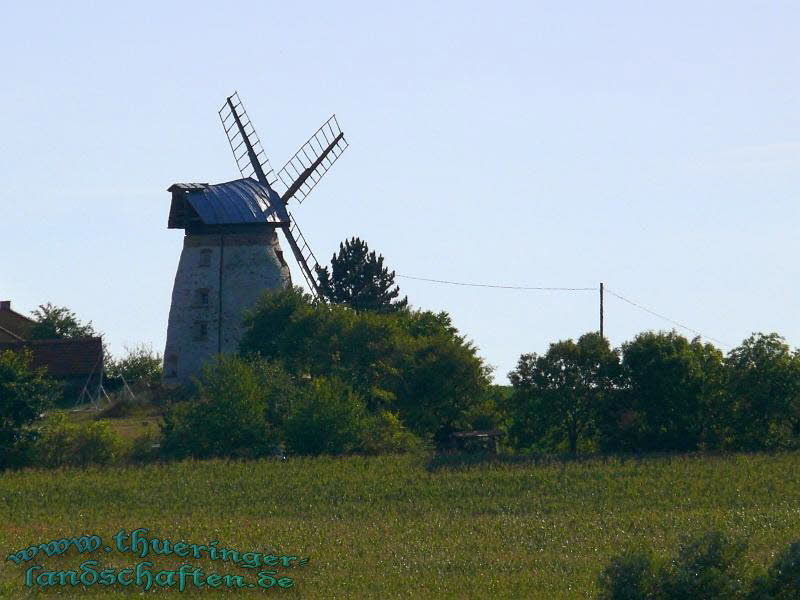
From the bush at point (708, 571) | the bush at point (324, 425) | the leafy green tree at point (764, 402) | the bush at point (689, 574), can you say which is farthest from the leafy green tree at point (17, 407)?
the bush at point (708, 571)

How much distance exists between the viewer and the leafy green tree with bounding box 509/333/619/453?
5881cm

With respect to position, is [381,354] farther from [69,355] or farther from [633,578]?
[633,578]

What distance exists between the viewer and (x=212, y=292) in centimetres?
7075

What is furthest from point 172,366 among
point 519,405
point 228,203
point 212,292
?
point 519,405

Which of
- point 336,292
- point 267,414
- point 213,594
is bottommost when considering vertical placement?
point 213,594

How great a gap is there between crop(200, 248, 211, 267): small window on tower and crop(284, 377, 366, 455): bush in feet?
43.2

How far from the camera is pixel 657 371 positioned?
5772 cm

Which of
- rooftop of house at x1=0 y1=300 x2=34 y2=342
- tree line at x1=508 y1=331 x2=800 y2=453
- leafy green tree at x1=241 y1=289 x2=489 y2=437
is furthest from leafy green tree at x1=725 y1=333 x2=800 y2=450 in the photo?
rooftop of house at x1=0 y1=300 x2=34 y2=342

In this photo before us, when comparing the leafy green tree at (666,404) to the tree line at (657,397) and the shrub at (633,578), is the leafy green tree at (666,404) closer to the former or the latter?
the tree line at (657,397)

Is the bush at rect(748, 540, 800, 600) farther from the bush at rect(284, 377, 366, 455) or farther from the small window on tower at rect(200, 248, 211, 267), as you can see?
the small window on tower at rect(200, 248, 211, 267)

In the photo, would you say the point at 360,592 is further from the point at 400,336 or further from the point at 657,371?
the point at 400,336

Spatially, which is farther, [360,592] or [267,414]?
[267,414]

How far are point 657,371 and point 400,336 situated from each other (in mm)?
13522

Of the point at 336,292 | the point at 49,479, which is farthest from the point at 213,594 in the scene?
the point at 336,292
